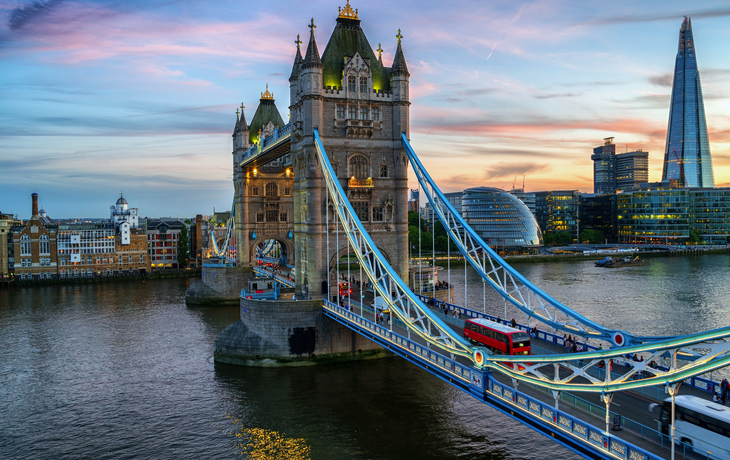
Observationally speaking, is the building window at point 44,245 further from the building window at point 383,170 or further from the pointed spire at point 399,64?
the pointed spire at point 399,64

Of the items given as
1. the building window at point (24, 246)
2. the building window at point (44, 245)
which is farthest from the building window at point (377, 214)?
the building window at point (24, 246)

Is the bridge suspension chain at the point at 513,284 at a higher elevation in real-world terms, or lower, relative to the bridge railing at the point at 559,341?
higher

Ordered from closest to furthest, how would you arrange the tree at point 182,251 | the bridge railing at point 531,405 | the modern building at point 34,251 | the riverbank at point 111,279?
the bridge railing at point 531,405, the riverbank at point 111,279, the modern building at point 34,251, the tree at point 182,251

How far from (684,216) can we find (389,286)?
177 metres

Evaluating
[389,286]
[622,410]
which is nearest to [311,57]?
[389,286]

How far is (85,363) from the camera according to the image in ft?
137

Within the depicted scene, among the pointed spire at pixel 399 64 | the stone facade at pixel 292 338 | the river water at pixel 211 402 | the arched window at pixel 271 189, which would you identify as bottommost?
the river water at pixel 211 402

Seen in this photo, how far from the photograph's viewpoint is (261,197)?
71.0 metres

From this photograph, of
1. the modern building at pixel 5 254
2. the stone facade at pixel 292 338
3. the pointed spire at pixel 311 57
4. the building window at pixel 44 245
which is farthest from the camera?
the building window at pixel 44 245

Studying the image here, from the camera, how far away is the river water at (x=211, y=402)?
27094mm

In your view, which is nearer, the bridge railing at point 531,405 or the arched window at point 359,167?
the bridge railing at point 531,405

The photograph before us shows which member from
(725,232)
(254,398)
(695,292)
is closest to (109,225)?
(254,398)

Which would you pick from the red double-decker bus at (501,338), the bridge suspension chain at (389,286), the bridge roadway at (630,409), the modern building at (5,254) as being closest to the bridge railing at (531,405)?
the bridge roadway at (630,409)

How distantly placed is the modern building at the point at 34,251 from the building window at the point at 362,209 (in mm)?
79073
